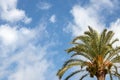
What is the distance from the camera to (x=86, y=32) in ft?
132

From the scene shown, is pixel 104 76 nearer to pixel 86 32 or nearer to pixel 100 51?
pixel 100 51

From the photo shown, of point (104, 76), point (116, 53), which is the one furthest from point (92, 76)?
point (116, 53)

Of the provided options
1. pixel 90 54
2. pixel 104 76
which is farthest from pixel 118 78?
pixel 90 54

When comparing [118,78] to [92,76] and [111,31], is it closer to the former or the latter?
[92,76]

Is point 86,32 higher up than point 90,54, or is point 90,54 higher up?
point 86,32

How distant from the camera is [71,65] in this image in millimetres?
39688

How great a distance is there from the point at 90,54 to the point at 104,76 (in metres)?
3.08

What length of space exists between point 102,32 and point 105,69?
422cm

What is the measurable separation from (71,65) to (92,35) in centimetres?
419

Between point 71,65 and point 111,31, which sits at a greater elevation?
point 111,31

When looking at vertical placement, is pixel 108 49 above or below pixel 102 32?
below

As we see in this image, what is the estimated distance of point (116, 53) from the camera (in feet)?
130

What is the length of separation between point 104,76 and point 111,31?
5.18 metres

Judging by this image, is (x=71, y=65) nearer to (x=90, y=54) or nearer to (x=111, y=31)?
(x=90, y=54)
